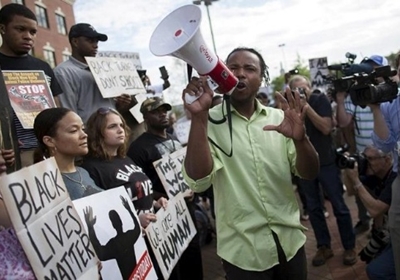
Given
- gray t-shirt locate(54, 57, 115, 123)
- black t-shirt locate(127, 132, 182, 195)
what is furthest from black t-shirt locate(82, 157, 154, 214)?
gray t-shirt locate(54, 57, 115, 123)

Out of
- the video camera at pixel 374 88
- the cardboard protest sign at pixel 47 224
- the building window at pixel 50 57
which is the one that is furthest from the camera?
the building window at pixel 50 57

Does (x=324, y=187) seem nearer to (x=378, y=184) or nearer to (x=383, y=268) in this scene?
(x=378, y=184)

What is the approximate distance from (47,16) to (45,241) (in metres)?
25.2

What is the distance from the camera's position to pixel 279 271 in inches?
81.0

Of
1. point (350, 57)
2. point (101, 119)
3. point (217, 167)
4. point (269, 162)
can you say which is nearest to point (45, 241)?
point (217, 167)

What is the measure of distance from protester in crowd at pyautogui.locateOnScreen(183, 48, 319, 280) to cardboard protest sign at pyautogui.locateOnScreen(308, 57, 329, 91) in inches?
218

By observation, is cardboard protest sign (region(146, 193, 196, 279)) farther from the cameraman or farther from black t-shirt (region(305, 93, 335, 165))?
black t-shirt (region(305, 93, 335, 165))

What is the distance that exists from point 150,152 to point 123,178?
0.77m

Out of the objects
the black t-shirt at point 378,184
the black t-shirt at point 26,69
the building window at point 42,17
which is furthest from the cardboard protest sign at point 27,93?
the building window at point 42,17

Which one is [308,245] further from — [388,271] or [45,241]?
[45,241]

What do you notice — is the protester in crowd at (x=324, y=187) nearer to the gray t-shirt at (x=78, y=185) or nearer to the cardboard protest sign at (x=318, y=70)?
the gray t-shirt at (x=78, y=185)

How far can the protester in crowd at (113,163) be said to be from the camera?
9.30 feet

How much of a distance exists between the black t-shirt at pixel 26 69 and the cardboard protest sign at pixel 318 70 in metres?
5.24

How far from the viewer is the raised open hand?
1.97 m
